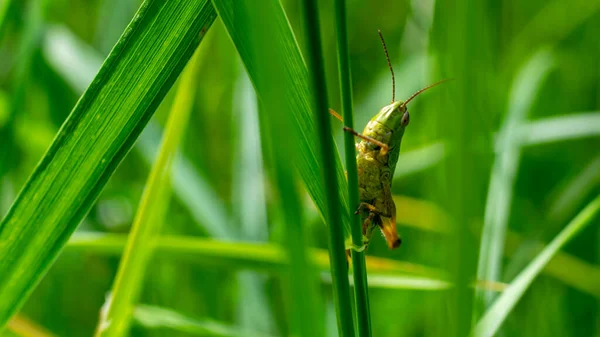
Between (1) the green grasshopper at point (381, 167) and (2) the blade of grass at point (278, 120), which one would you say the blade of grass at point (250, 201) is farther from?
(2) the blade of grass at point (278, 120)

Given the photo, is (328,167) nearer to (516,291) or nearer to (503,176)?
(516,291)

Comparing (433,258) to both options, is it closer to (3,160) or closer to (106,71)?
(3,160)

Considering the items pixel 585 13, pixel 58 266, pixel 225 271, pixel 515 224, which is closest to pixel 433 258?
pixel 515 224

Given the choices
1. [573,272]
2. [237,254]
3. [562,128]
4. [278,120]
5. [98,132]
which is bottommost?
[278,120]

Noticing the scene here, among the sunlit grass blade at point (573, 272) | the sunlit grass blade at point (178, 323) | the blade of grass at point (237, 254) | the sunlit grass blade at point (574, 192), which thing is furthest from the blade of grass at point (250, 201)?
the sunlit grass blade at point (574, 192)

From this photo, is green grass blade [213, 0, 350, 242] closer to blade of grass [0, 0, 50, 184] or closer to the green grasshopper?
the green grasshopper

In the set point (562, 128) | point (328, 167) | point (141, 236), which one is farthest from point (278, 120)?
point (562, 128)
